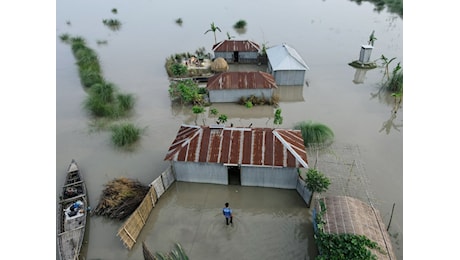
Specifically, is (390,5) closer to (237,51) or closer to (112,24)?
(237,51)

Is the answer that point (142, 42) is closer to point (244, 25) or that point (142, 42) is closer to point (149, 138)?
point (244, 25)

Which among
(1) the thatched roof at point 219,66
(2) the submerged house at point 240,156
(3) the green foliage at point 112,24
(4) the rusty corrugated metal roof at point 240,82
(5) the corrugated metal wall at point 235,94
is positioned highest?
(3) the green foliage at point 112,24

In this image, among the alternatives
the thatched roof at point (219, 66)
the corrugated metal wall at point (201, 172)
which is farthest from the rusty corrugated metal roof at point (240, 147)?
the thatched roof at point (219, 66)

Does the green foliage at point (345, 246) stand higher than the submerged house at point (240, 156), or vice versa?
the submerged house at point (240, 156)

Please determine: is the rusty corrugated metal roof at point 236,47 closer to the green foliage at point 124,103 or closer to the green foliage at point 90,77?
the green foliage at point 124,103

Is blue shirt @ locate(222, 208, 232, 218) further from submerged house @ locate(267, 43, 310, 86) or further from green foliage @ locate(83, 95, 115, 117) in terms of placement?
submerged house @ locate(267, 43, 310, 86)

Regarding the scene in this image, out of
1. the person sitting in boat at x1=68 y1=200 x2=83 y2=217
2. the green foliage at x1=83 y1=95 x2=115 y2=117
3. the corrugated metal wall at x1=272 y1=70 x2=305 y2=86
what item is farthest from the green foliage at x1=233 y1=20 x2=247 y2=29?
the person sitting in boat at x1=68 y1=200 x2=83 y2=217
